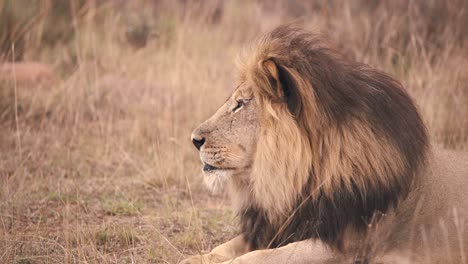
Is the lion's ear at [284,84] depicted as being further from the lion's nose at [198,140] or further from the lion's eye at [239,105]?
the lion's nose at [198,140]

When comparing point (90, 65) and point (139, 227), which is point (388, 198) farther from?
point (90, 65)

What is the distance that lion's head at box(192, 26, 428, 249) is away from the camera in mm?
3213

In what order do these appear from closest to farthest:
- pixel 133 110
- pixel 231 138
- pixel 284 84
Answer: pixel 284 84 < pixel 231 138 < pixel 133 110

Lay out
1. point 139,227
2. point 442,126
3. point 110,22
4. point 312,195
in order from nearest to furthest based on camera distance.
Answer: point 312,195
point 139,227
point 442,126
point 110,22

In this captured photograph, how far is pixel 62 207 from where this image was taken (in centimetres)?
470

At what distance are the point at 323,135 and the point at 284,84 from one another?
32 cm

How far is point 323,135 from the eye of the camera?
326cm

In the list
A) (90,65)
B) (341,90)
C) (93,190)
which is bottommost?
(93,190)

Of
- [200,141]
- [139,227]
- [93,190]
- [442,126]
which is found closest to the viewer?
[200,141]

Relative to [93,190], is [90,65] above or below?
above

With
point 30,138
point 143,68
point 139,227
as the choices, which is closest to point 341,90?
point 139,227

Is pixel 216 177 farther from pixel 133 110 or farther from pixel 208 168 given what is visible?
pixel 133 110

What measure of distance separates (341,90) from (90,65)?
5.31 meters

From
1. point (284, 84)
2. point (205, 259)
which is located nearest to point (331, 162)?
point (284, 84)
